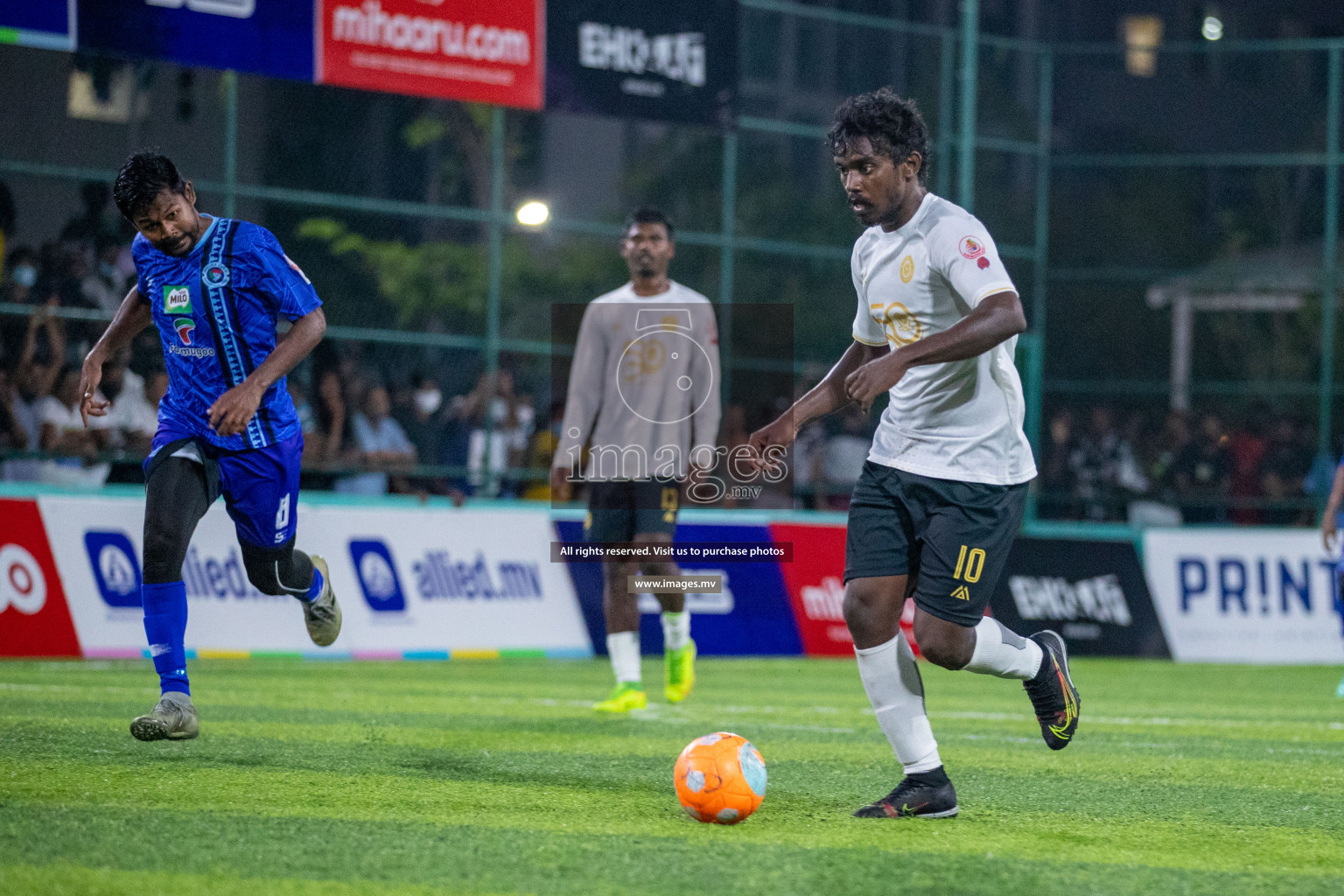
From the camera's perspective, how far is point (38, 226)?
13.1 meters

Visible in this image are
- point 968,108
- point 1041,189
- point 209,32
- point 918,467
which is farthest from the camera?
point 1041,189

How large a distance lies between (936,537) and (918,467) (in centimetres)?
24

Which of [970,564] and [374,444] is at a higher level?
[970,564]

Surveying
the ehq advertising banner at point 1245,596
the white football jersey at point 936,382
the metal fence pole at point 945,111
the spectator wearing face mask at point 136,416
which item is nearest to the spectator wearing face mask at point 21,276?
the spectator wearing face mask at point 136,416

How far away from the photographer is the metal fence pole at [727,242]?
56.0ft

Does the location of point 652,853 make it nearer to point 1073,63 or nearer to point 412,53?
point 412,53

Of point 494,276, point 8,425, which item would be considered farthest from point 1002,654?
point 494,276

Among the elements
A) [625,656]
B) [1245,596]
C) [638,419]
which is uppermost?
[638,419]

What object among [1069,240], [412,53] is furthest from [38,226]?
[1069,240]

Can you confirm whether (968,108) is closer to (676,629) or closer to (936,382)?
(676,629)

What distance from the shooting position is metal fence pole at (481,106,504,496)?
15102mm

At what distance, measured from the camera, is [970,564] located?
521 centimetres

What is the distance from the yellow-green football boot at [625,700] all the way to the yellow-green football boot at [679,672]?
0.87ft

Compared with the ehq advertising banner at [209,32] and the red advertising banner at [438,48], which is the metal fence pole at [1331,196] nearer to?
the red advertising banner at [438,48]
